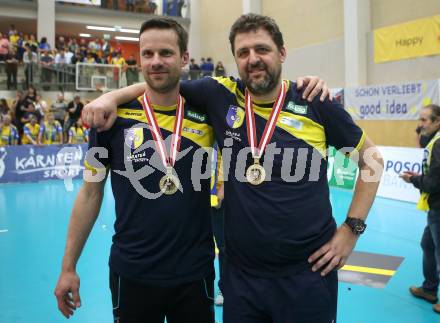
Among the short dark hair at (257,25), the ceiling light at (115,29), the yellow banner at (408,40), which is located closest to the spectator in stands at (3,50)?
the ceiling light at (115,29)

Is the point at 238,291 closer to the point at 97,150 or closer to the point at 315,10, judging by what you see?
the point at 97,150

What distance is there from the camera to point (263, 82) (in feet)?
6.95

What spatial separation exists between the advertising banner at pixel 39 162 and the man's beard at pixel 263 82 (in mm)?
12378

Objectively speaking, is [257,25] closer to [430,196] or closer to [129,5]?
[430,196]

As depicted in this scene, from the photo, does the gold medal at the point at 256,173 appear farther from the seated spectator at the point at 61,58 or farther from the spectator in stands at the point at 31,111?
the seated spectator at the point at 61,58

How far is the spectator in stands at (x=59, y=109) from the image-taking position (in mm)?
16500

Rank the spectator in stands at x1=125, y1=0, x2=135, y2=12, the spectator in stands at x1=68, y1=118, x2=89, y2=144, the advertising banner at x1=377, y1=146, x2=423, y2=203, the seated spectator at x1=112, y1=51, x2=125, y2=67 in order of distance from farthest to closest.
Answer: the spectator in stands at x1=125, y1=0, x2=135, y2=12 → the seated spectator at x1=112, y1=51, x2=125, y2=67 → the spectator in stands at x1=68, y1=118, x2=89, y2=144 → the advertising banner at x1=377, y1=146, x2=423, y2=203

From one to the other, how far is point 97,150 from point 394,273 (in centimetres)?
438

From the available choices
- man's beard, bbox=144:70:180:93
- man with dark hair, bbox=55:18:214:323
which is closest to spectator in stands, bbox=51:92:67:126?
man with dark hair, bbox=55:18:214:323

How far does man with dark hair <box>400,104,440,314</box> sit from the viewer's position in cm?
405

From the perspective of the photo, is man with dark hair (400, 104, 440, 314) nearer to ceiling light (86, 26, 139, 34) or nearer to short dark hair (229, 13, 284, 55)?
short dark hair (229, 13, 284, 55)

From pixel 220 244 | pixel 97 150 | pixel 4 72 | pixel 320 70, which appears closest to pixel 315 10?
pixel 320 70

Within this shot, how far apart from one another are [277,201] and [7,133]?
1350 cm

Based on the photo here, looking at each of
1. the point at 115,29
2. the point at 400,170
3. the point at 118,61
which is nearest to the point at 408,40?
the point at 400,170
